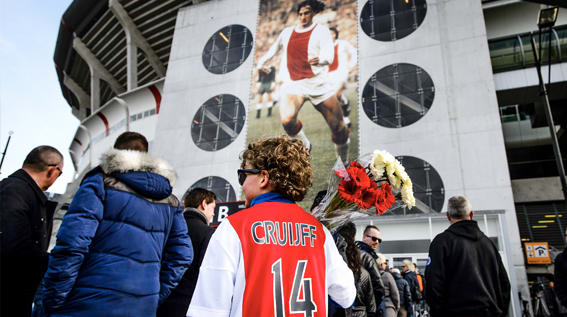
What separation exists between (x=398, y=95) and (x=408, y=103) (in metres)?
0.57

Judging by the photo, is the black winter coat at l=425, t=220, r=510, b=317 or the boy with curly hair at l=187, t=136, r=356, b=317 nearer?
the boy with curly hair at l=187, t=136, r=356, b=317

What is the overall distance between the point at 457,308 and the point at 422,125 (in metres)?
12.8

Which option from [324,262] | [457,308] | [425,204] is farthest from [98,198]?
[425,204]

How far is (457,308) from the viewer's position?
3080 millimetres

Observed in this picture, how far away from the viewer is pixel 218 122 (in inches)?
732

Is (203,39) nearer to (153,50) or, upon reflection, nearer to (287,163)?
(153,50)

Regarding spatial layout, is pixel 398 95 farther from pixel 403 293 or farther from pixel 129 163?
pixel 129 163

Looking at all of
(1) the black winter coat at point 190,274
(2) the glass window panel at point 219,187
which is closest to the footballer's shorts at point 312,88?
(2) the glass window panel at point 219,187

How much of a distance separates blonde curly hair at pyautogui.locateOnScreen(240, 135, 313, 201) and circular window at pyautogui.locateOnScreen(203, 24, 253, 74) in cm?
1842

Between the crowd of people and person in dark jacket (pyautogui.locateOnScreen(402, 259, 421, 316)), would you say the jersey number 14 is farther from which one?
person in dark jacket (pyautogui.locateOnScreen(402, 259, 421, 316))

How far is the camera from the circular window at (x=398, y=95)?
15297mm

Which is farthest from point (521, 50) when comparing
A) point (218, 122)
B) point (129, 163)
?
point (129, 163)

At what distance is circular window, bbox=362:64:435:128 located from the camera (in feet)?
50.2

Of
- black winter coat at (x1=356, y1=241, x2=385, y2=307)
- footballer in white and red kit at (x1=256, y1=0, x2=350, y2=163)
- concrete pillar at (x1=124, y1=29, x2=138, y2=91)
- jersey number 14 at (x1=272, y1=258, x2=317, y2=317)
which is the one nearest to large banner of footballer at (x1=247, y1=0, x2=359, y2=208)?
footballer in white and red kit at (x1=256, y1=0, x2=350, y2=163)
